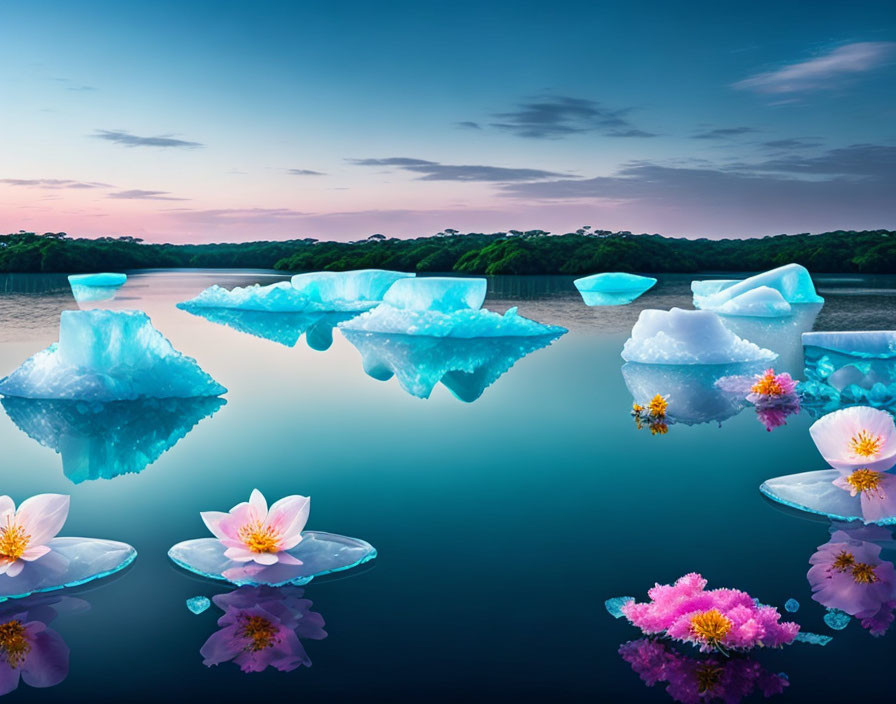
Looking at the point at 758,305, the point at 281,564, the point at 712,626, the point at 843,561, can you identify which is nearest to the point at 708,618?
the point at 712,626

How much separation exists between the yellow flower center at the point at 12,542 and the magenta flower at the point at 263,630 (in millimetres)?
742

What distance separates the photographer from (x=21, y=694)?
2525mm

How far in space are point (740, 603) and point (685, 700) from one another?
1.67 feet

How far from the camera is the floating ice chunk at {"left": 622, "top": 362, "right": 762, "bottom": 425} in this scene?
7.14m

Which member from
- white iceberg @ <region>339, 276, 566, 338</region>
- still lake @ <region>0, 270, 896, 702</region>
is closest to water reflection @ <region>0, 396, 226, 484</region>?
still lake @ <region>0, 270, 896, 702</region>

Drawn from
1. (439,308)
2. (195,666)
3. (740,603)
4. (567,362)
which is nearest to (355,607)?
(195,666)

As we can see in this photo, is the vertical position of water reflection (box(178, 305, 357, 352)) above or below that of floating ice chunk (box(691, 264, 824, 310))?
below

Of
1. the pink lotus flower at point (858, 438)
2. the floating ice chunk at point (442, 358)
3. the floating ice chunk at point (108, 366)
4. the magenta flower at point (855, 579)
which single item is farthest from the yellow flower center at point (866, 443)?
the floating ice chunk at point (108, 366)

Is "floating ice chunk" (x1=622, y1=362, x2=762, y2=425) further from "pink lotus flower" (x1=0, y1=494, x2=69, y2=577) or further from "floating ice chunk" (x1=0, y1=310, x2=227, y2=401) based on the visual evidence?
"pink lotus flower" (x1=0, y1=494, x2=69, y2=577)

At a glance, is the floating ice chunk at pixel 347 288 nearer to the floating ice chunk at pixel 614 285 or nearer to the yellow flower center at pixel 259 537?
the floating ice chunk at pixel 614 285

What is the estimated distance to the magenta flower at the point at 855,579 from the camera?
3.06 metres

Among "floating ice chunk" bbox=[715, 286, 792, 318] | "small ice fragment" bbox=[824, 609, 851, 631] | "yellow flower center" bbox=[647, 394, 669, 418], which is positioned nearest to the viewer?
"small ice fragment" bbox=[824, 609, 851, 631]

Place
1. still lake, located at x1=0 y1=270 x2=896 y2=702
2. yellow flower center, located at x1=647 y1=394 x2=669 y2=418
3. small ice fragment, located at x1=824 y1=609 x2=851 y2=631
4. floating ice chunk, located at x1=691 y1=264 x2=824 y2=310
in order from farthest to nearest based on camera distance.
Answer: floating ice chunk, located at x1=691 y1=264 x2=824 y2=310 → yellow flower center, located at x1=647 y1=394 x2=669 y2=418 → small ice fragment, located at x1=824 y1=609 x2=851 y2=631 → still lake, located at x1=0 y1=270 x2=896 y2=702

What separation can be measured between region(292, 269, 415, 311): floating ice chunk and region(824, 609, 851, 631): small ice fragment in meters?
18.6
